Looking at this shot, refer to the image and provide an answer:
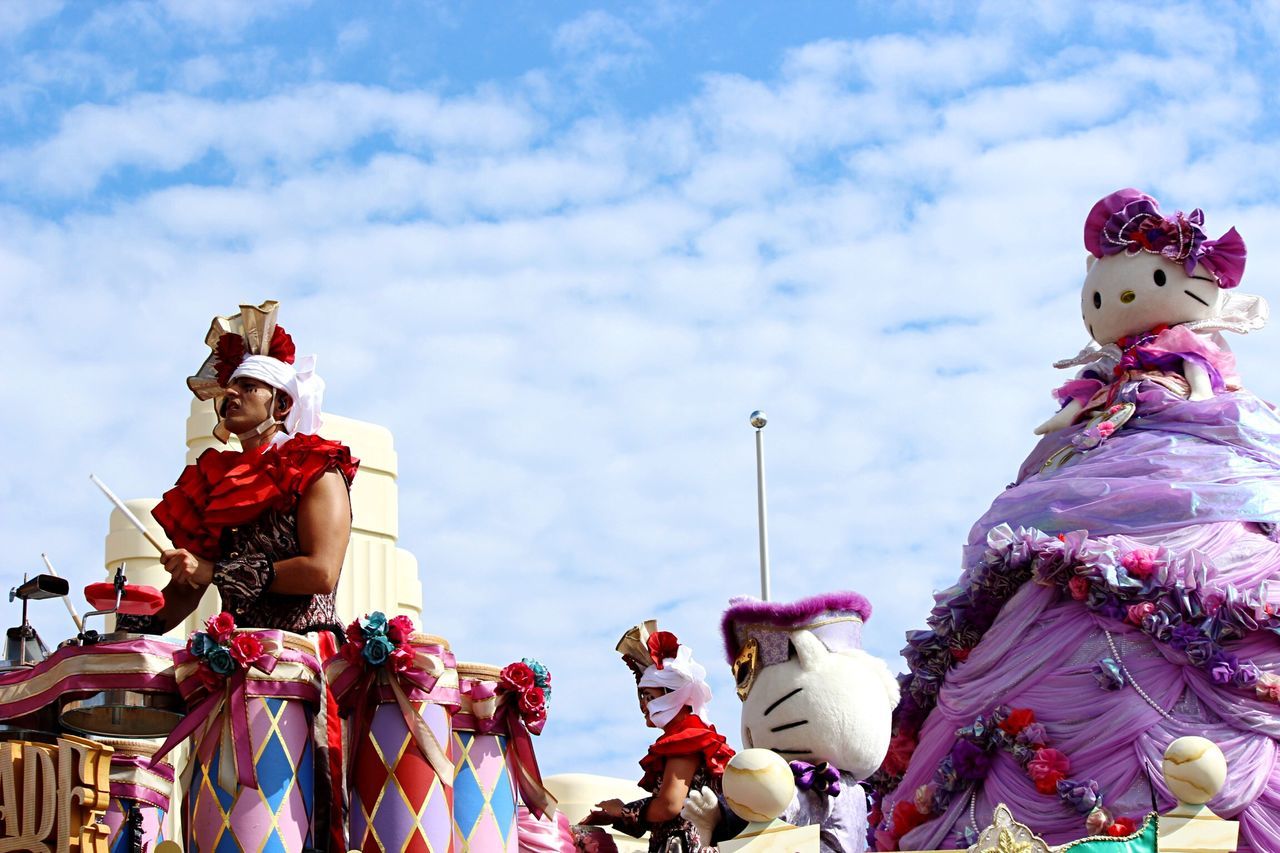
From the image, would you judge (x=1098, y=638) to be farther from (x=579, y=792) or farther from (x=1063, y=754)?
(x=579, y=792)

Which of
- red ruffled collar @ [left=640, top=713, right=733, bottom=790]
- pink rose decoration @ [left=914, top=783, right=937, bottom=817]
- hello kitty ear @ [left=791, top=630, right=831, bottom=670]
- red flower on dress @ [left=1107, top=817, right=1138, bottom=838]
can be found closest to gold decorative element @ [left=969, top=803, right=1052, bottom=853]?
red ruffled collar @ [left=640, top=713, right=733, bottom=790]

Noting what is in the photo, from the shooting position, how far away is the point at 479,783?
5633 mm

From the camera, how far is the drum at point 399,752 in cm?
531

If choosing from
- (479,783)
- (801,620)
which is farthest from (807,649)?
(479,783)

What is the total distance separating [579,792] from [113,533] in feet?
11.4

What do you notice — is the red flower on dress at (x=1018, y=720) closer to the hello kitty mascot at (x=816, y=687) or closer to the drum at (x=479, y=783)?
the hello kitty mascot at (x=816, y=687)

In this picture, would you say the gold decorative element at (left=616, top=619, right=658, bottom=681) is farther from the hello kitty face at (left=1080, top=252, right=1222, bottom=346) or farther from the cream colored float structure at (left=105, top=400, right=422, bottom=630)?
the hello kitty face at (left=1080, top=252, right=1222, bottom=346)

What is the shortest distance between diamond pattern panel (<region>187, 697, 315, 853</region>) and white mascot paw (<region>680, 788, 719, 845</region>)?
1.83 metres

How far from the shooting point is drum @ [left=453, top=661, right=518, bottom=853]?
5559 millimetres

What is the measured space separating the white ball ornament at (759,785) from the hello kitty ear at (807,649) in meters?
1.83

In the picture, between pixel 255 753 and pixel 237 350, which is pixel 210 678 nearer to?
pixel 255 753

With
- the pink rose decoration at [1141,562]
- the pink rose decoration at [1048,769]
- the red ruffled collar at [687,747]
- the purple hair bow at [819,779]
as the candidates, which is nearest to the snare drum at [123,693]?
the red ruffled collar at [687,747]

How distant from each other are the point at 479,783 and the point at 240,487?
3.82ft

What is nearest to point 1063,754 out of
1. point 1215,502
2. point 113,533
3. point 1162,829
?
point 1215,502
